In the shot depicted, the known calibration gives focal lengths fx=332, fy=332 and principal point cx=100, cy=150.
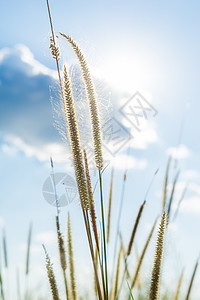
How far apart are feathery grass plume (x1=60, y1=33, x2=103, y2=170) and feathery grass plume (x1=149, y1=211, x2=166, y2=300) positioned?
353 mm

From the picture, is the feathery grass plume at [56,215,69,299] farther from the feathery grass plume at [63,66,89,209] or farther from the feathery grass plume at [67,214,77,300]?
Answer: the feathery grass plume at [63,66,89,209]

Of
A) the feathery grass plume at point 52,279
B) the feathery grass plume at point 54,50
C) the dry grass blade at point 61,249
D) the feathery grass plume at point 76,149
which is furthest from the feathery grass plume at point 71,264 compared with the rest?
the feathery grass plume at point 54,50

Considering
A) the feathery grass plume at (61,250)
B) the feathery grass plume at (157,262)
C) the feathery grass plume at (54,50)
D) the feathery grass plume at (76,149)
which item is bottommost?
the feathery grass plume at (157,262)

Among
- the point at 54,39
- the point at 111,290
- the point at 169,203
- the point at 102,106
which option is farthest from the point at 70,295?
the point at 54,39

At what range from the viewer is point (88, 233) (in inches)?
45.0

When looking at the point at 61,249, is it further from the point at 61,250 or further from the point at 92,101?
the point at 92,101

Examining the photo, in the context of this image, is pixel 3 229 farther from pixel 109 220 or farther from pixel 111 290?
pixel 111 290

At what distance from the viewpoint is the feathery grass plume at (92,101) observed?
1270mm

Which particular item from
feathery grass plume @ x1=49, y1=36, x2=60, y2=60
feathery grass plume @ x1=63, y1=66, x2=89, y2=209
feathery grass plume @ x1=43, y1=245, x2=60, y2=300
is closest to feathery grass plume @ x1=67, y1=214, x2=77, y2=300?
feathery grass plume @ x1=43, y1=245, x2=60, y2=300

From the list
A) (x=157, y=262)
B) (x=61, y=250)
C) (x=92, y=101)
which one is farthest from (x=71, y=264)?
(x=92, y=101)

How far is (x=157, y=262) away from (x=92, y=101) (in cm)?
63

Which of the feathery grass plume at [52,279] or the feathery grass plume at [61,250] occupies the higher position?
the feathery grass plume at [61,250]

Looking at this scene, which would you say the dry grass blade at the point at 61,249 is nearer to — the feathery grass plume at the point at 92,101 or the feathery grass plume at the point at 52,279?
the feathery grass plume at the point at 52,279

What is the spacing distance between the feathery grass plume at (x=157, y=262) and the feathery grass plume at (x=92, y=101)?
0.35m
